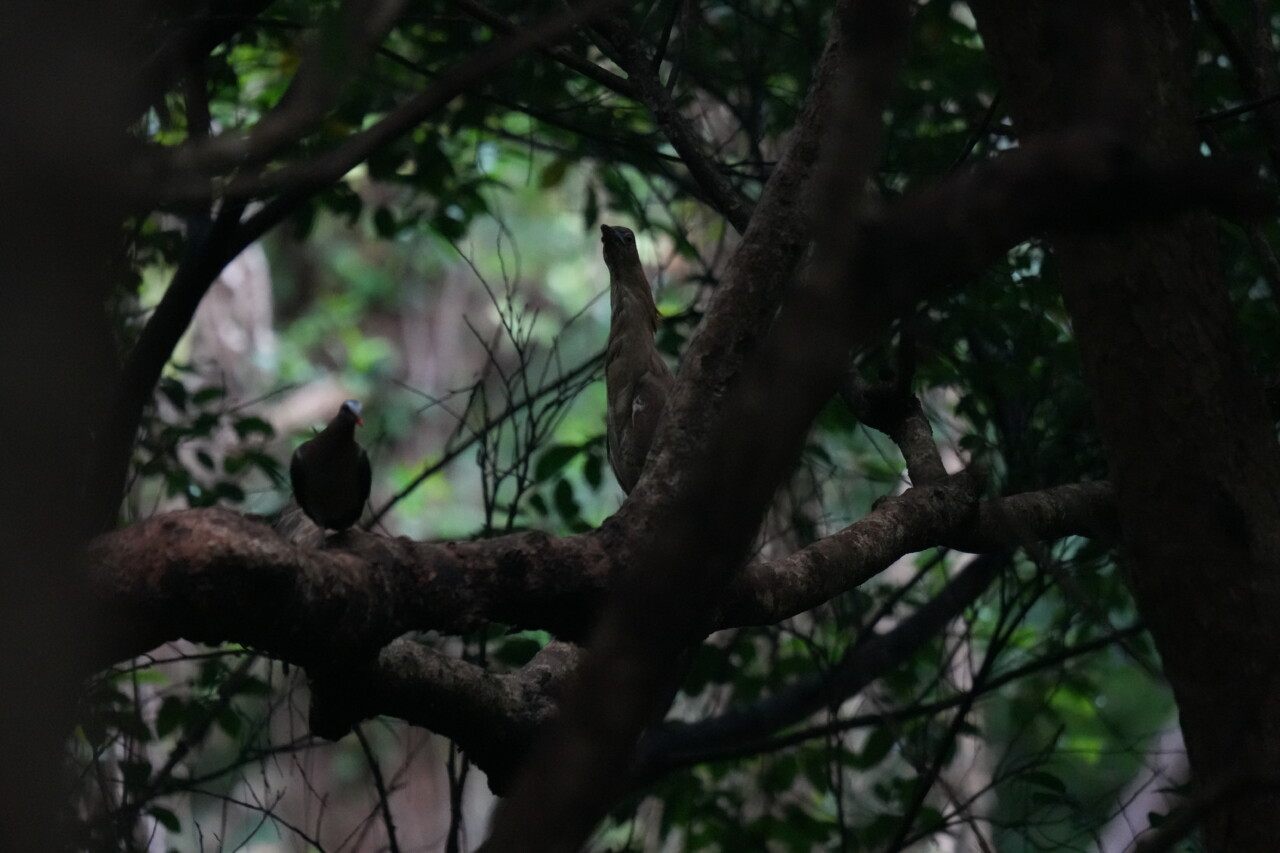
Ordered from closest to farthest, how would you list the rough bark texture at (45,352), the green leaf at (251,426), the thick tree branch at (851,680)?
the rough bark texture at (45,352) → the green leaf at (251,426) → the thick tree branch at (851,680)

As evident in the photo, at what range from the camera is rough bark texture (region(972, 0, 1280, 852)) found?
6.69 ft

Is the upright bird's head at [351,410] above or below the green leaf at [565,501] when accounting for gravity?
below

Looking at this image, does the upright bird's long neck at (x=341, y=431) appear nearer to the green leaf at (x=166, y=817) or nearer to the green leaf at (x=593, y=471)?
the green leaf at (x=166, y=817)

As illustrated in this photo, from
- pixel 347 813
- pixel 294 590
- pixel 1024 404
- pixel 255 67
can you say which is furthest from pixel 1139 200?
pixel 347 813

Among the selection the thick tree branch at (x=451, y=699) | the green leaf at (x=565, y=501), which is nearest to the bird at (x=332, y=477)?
the thick tree branch at (x=451, y=699)

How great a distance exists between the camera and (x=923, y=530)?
3.01m

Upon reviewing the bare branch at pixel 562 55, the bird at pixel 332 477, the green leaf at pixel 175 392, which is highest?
the bare branch at pixel 562 55

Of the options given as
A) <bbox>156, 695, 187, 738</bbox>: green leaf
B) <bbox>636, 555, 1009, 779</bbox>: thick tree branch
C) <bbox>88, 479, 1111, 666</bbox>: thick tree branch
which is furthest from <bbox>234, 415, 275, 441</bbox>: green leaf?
<bbox>88, 479, 1111, 666</bbox>: thick tree branch

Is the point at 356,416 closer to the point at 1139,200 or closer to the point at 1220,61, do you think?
the point at 1139,200

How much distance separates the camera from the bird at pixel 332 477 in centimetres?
269

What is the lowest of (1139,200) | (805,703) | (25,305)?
(25,305)

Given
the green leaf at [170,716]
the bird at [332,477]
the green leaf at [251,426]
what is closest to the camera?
the bird at [332,477]

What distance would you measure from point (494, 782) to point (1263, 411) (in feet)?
5.87

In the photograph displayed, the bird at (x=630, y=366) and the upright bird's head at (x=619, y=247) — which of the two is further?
the upright bird's head at (x=619, y=247)
